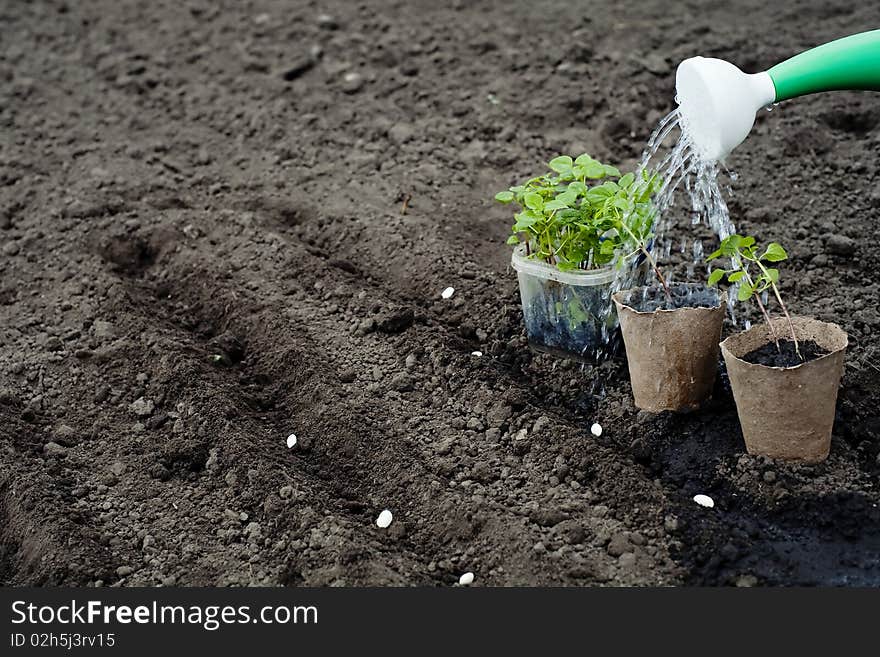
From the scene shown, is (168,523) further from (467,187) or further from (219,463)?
(467,187)

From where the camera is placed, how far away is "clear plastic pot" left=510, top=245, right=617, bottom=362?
301 centimetres

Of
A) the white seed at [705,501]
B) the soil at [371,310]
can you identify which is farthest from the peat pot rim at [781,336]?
the white seed at [705,501]

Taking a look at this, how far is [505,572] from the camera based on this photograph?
2.59 m

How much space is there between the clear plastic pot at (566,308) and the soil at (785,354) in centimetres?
44

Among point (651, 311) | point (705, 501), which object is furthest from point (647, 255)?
point (705, 501)

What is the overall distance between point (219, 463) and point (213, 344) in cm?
60

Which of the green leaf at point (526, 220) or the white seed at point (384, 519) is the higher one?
the green leaf at point (526, 220)

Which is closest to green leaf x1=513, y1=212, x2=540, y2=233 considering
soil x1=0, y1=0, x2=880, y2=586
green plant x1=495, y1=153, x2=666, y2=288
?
green plant x1=495, y1=153, x2=666, y2=288

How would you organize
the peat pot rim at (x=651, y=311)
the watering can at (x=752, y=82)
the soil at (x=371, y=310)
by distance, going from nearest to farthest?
the watering can at (x=752, y=82)
the soil at (x=371, y=310)
the peat pot rim at (x=651, y=311)

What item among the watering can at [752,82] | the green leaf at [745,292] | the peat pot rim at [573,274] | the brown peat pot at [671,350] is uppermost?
the watering can at [752,82]

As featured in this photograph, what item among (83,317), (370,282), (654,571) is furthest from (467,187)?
(654,571)

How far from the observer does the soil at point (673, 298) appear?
2.95 metres

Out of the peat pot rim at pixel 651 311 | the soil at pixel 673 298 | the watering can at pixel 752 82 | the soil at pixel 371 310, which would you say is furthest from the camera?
the soil at pixel 673 298

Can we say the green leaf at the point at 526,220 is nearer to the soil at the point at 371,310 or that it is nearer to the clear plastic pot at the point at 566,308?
the clear plastic pot at the point at 566,308
